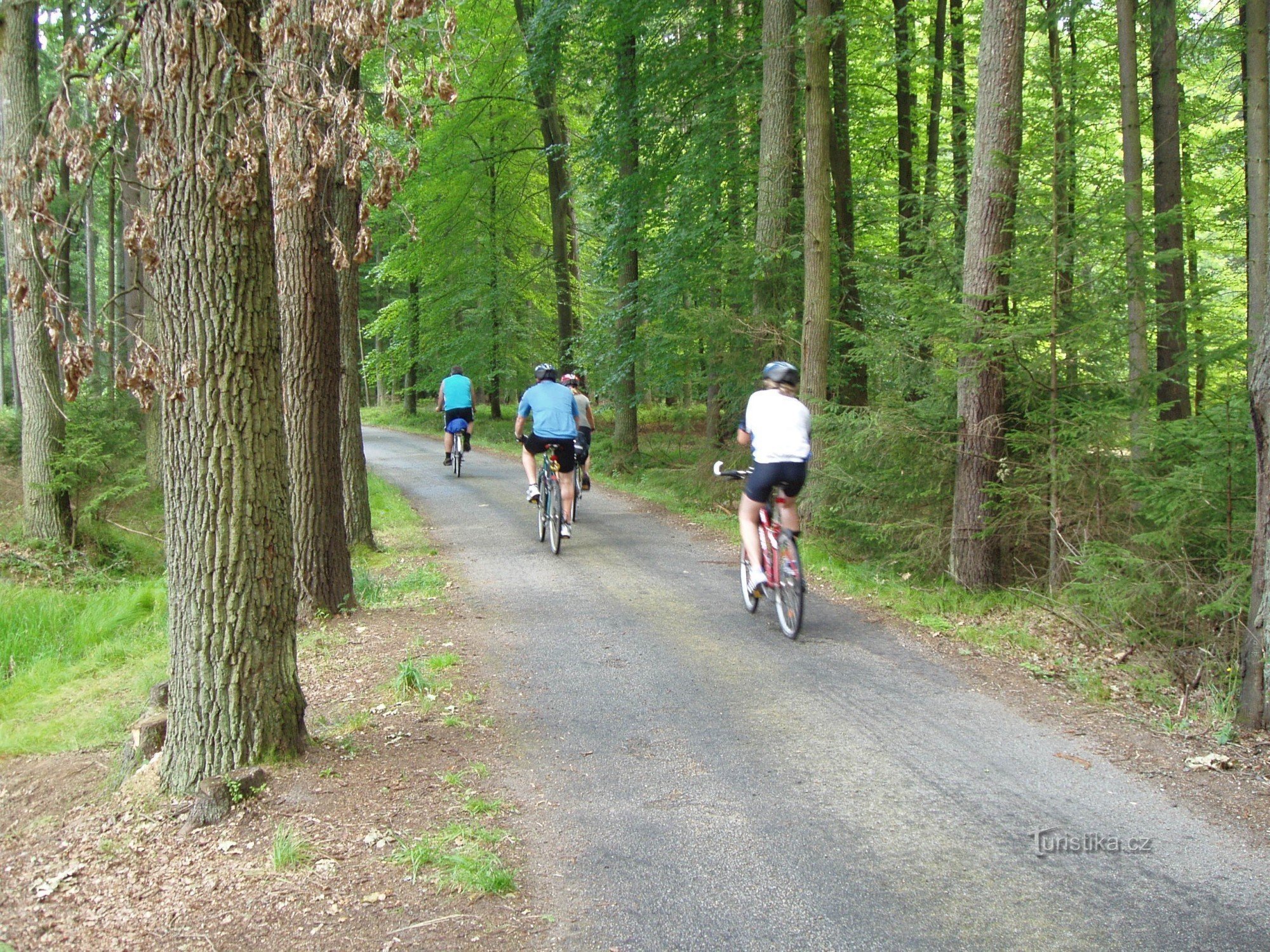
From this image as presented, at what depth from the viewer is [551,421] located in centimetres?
1145

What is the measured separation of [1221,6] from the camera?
12758mm

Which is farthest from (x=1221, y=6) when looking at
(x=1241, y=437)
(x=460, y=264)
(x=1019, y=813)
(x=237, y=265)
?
(x=460, y=264)

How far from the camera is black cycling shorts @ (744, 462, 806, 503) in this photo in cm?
774

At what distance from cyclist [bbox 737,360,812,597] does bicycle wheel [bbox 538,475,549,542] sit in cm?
401

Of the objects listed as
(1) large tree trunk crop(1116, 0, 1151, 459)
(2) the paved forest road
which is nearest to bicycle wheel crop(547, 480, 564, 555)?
(2) the paved forest road

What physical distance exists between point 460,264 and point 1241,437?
2541 cm

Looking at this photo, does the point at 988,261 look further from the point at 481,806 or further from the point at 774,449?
the point at 481,806

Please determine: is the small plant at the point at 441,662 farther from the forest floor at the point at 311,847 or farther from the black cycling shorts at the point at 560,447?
the black cycling shorts at the point at 560,447

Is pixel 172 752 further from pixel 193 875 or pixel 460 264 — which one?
pixel 460 264

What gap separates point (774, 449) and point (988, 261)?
9.86 feet

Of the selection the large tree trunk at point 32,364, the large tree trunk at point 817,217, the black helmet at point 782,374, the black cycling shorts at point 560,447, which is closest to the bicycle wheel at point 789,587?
the black helmet at point 782,374

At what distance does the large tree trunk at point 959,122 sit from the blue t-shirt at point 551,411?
483 cm

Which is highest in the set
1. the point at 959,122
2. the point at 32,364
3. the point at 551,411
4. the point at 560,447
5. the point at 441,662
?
the point at 959,122

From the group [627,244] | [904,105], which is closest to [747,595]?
[627,244]
